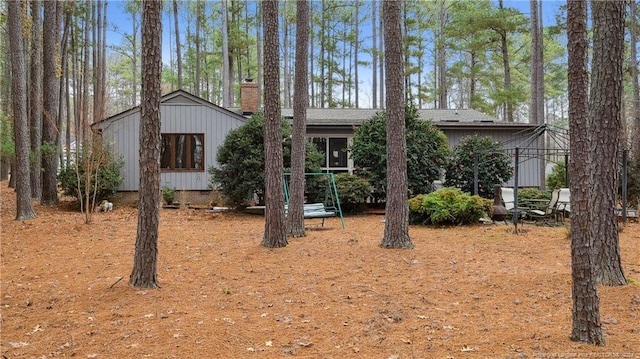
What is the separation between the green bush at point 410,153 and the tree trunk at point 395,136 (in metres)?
5.04

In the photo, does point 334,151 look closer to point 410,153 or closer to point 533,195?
point 410,153

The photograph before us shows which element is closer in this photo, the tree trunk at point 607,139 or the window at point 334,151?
the tree trunk at point 607,139

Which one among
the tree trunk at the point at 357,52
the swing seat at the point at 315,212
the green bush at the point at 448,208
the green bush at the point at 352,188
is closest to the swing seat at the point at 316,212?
the swing seat at the point at 315,212

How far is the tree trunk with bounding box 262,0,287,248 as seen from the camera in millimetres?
6902

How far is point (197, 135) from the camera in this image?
547 inches

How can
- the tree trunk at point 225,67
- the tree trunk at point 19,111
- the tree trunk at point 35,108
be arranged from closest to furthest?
the tree trunk at point 19,111 < the tree trunk at point 35,108 < the tree trunk at point 225,67

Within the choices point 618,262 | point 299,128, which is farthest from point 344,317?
point 299,128

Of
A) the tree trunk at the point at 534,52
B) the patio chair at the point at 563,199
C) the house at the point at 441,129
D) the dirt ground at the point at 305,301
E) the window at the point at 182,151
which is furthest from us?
the tree trunk at the point at 534,52

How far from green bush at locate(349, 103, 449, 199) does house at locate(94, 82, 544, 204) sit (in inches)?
35.6

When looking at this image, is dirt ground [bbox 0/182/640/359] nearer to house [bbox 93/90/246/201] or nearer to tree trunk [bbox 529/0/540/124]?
house [bbox 93/90/246/201]

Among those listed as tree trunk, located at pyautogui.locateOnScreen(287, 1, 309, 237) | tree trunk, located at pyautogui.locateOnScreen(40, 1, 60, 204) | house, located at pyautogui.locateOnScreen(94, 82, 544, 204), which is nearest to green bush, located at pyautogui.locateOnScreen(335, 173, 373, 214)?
house, located at pyautogui.locateOnScreen(94, 82, 544, 204)

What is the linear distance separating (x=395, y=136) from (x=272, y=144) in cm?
186

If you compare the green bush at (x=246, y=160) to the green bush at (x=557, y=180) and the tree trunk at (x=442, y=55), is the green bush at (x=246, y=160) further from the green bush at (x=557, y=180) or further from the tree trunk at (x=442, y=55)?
the tree trunk at (x=442, y=55)

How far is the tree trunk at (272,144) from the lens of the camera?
6902mm
